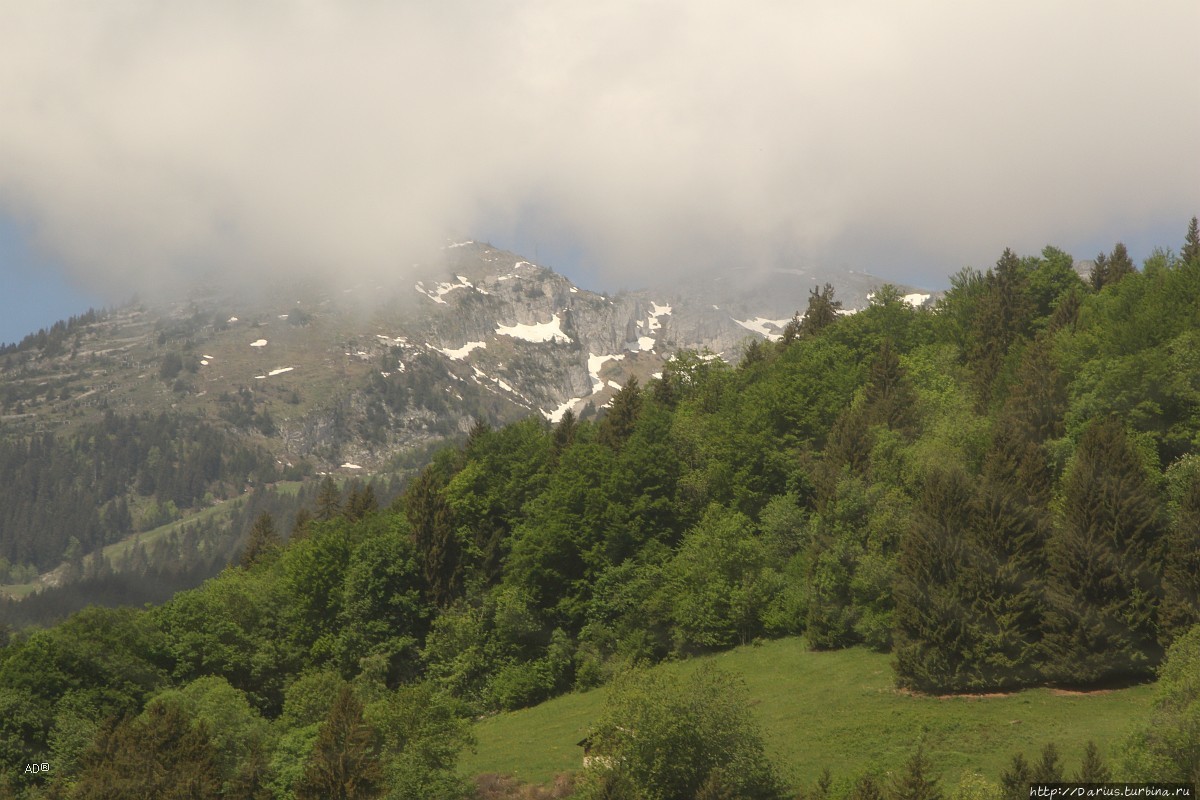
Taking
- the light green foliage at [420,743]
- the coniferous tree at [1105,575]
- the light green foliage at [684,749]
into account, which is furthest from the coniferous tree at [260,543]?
the coniferous tree at [1105,575]

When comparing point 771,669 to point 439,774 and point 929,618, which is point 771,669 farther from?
point 439,774

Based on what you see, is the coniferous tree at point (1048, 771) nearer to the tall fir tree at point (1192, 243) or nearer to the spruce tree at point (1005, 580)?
the spruce tree at point (1005, 580)

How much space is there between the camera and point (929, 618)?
5188 centimetres

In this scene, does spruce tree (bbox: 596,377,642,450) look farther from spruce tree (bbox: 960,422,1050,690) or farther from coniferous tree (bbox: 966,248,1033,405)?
spruce tree (bbox: 960,422,1050,690)

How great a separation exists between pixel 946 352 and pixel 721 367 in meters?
25.5

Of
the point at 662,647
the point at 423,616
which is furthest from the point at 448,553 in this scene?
the point at 662,647

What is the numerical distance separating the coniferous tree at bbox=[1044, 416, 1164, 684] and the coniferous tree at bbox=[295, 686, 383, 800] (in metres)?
30.6

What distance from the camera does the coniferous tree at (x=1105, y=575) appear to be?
47.7 meters

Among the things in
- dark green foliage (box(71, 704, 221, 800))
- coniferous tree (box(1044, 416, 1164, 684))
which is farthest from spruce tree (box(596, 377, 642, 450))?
dark green foliage (box(71, 704, 221, 800))

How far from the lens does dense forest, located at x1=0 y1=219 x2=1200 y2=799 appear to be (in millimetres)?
47906

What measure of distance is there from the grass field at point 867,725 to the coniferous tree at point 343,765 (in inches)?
Result: 199

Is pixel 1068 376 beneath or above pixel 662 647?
above

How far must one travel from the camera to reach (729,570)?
232 ft

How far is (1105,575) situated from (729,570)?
86.1ft
